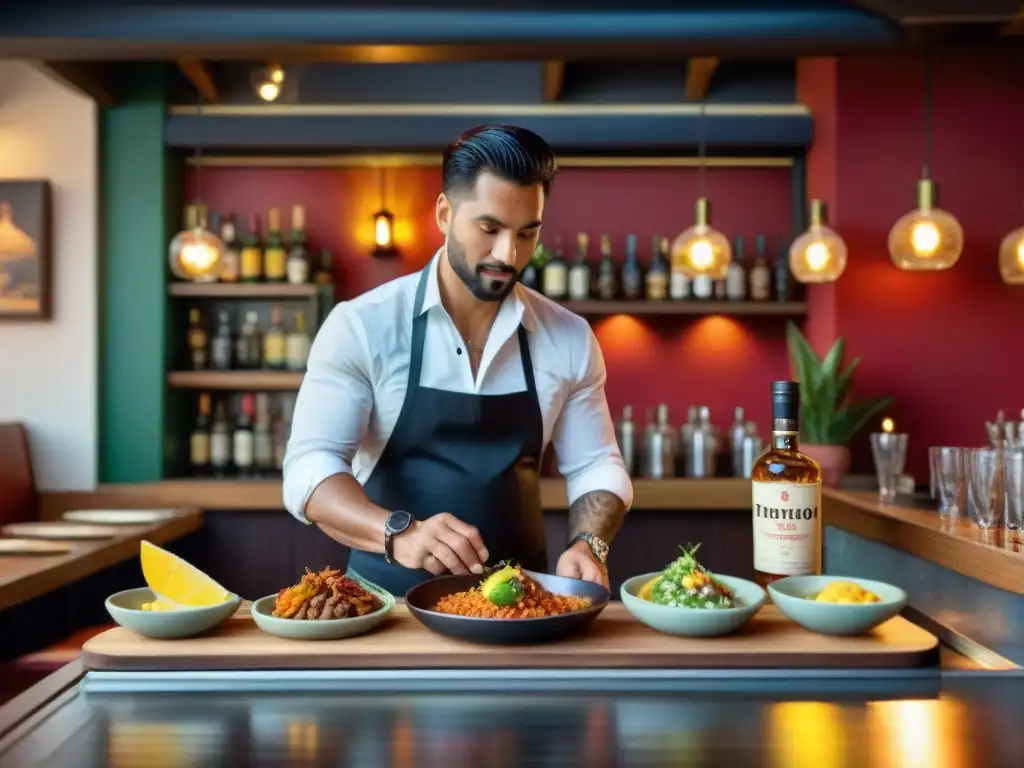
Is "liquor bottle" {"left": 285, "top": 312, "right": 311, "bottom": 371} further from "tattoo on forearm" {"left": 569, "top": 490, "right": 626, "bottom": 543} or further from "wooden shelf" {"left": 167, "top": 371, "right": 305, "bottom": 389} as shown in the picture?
"tattoo on forearm" {"left": 569, "top": 490, "right": 626, "bottom": 543}

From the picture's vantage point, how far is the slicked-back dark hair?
160 centimetres

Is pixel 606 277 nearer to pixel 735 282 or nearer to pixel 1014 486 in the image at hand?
pixel 735 282

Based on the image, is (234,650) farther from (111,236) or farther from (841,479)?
(111,236)

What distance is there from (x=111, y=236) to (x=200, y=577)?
3.27 metres

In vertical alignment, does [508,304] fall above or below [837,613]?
above

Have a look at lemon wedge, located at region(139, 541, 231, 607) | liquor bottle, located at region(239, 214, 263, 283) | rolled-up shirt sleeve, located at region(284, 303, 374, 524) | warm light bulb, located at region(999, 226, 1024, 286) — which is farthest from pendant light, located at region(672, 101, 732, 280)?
lemon wedge, located at region(139, 541, 231, 607)

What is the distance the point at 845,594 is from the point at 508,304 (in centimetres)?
89

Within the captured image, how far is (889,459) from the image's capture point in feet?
10.2

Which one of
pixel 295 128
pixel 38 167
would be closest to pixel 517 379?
pixel 295 128

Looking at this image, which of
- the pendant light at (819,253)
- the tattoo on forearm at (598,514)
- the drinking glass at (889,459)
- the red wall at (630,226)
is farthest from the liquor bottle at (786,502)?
the red wall at (630,226)

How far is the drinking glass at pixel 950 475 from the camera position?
2373 mm

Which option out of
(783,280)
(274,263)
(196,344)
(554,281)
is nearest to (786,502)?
(554,281)

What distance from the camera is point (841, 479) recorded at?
140 inches

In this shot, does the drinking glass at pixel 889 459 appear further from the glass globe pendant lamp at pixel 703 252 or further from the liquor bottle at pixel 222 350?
the liquor bottle at pixel 222 350
